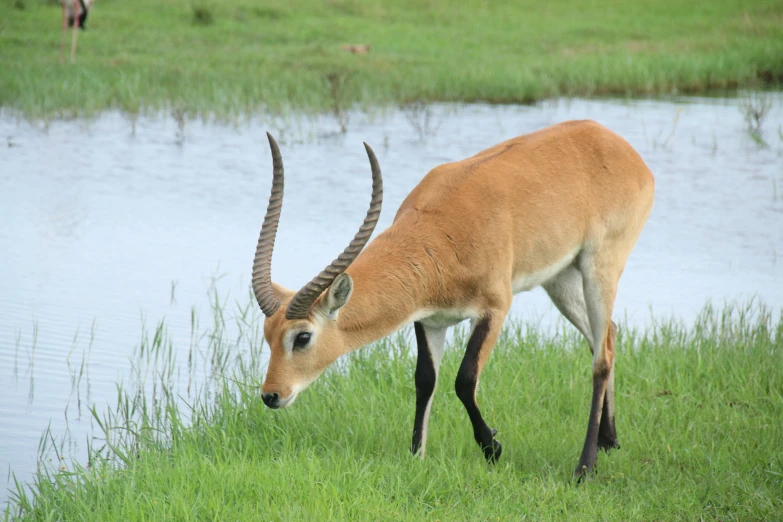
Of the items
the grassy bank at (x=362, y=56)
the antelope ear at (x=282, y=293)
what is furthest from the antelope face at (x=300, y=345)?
the grassy bank at (x=362, y=56)

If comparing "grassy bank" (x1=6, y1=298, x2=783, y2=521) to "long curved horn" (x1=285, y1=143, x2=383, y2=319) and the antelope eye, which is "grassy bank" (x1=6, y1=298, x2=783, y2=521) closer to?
the antelope eye

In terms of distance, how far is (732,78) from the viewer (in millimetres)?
19609

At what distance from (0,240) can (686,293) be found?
5.69m

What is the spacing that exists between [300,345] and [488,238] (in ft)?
3.23

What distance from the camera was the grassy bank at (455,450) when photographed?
→ 429 centimetres

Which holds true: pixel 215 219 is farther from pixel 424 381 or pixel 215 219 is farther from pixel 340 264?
pixel 340 264

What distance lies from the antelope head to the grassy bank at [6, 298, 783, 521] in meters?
0.43

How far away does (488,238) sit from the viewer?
4.64 m

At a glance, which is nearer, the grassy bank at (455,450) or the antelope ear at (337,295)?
the antelope ear at (337,295)

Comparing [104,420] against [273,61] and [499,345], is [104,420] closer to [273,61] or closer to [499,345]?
[499,345]

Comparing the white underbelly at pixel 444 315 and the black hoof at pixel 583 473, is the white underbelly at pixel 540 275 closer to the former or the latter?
the white underbelly at pixel 444 315

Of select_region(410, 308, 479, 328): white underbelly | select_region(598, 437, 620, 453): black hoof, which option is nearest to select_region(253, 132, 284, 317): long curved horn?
select_region(410, 308, 479, 328): white underbelly

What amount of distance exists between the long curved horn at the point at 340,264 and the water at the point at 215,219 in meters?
1.72

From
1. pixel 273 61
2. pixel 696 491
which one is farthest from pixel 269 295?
pixel 273 61
